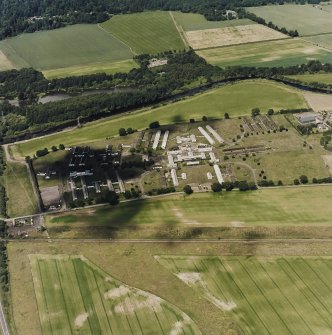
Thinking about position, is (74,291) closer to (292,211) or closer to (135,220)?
(135,220)

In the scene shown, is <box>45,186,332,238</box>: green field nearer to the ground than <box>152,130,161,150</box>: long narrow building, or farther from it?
nearer to the ground

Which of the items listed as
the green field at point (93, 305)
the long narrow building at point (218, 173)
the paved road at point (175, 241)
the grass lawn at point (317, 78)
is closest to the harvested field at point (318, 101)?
the grass lawn at point (317, 78)

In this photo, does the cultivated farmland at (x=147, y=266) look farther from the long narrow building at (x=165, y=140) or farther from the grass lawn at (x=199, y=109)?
the grass lawn at (x=199, y=109)

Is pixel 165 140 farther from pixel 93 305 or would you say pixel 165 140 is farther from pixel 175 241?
pixel 93 305

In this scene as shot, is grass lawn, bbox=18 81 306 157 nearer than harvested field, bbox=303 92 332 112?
Yes

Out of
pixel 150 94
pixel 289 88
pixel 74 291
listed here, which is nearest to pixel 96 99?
pixel 150 94

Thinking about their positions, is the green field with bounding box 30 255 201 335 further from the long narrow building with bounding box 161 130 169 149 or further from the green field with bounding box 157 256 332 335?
the long narrow building with bounding box 161 130 169 149

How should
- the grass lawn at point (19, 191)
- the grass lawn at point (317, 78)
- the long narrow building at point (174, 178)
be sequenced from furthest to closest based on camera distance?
1. the grass lawn at point (317, 78)
2. the long narrow building at point (174, 178)
3. the grass lawn at point (19, 191)

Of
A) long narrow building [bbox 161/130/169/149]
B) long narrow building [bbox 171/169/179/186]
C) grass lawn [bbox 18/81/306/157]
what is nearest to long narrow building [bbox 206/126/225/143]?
grass lawn [bbox 18/81/306/157]
